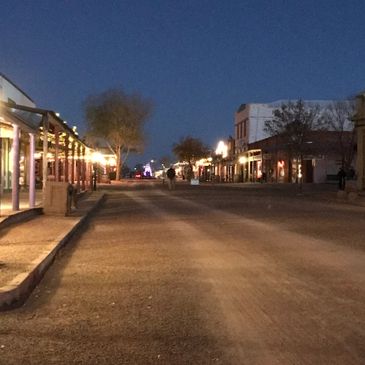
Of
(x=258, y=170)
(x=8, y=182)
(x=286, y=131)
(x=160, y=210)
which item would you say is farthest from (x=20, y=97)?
(x=258, y=170)

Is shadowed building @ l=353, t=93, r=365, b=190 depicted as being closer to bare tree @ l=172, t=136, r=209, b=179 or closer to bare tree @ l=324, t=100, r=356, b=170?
bare tree @ l=324, t=100, r=356, b=170

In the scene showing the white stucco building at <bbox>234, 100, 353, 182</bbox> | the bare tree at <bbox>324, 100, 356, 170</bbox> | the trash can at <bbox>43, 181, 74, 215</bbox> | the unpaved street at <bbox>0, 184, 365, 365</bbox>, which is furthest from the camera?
the white stucco building at <bbox>234, 100, 353, 182</bbox>

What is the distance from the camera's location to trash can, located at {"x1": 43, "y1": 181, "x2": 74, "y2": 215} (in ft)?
66.9

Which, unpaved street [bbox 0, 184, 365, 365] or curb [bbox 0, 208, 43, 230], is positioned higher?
curb [bbox 0, 208, 43, 230]

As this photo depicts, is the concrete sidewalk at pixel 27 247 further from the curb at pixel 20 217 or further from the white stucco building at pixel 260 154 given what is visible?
the white stucco building at pixel 260 154

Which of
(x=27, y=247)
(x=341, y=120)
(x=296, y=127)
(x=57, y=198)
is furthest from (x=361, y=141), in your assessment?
(x=27, y=247)

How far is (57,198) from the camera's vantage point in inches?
812

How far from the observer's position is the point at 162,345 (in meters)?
6.32

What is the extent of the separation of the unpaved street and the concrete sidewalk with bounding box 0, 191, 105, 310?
0.23 m

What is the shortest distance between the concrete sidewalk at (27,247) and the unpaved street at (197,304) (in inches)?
8.9

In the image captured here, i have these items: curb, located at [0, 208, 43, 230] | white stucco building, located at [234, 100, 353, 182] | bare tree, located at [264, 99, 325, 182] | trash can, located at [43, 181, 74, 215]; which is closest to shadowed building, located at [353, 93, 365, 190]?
bare tree, located at [264, 99, 325, 182]

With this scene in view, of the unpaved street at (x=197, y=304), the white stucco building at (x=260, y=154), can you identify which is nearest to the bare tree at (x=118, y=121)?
the white stucco building at (x=260, y=154)

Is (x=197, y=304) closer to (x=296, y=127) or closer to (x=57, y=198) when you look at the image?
(x=57, y=198)

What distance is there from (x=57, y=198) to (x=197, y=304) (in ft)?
43.3
